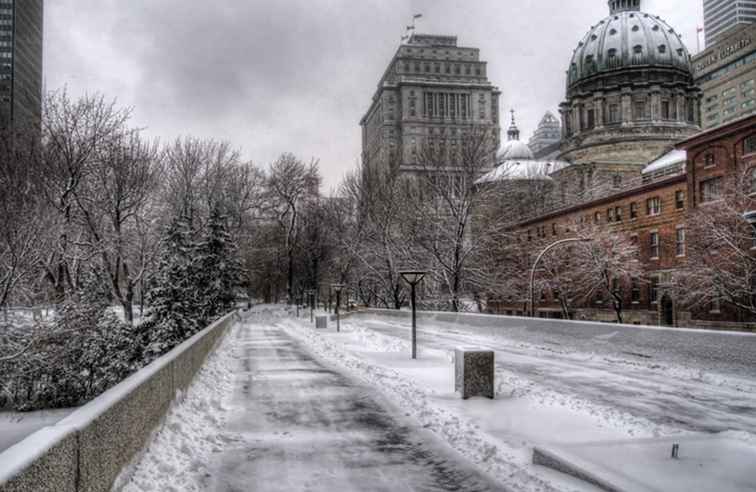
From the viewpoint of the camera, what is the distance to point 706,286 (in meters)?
42.1

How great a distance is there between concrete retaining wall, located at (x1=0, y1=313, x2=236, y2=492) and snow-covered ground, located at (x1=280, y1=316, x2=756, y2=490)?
424 cm

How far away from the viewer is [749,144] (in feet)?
147

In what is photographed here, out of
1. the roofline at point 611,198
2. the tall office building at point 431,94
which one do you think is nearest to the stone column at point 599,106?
the roofline at point 611,198

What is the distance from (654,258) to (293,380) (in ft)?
151

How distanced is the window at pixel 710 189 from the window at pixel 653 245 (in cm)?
651

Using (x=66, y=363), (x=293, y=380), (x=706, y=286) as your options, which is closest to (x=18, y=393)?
(x=66, y=363)

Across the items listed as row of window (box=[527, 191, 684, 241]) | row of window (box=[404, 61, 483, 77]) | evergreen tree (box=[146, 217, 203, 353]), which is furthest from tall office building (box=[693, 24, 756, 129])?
evergreen tree (box=[146, 217, 203, 353])

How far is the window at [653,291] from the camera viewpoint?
183ft

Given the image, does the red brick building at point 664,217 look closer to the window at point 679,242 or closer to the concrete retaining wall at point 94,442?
the window at point 679,242

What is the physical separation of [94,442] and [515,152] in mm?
133089

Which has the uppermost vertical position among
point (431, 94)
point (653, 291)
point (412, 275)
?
point (431, 94)

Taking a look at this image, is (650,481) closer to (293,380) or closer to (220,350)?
(293,380)

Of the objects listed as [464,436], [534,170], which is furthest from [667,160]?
[464,436]

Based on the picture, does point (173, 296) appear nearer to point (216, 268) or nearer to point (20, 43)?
point (216, 268)
